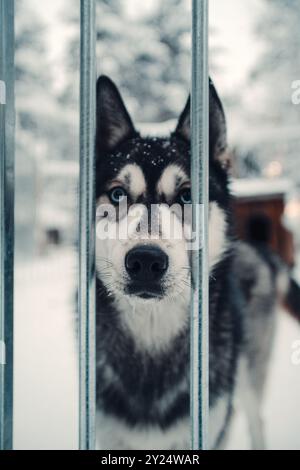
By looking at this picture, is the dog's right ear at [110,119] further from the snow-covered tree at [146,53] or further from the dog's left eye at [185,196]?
the snow-covered tree at [146,53]

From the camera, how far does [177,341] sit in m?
1.46

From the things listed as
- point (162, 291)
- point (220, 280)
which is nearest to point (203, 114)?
point (162, 291)

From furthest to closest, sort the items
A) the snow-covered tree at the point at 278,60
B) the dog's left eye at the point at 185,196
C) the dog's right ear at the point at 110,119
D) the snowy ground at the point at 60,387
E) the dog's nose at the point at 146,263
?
the snow-covered tree at the point at 278,60 < the snowy ground at the point at 60,387 < the dog's right ear at the point at 110,119 < the dog's left eye at the point at 185,196 < the dog's nose at the point at 146,263

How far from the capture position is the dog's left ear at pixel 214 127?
126cm

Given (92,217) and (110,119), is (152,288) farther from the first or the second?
(110,119)

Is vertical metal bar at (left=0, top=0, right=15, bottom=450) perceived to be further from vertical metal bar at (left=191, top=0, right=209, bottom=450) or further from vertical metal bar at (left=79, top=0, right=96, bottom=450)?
vertical metal bar at (left=191, top=0, right=209, bottom=450)

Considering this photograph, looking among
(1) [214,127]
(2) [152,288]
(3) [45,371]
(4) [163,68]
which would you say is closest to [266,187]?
(4) [163,68]

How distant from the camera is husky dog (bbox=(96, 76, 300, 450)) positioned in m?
1.14

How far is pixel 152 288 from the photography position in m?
1.14

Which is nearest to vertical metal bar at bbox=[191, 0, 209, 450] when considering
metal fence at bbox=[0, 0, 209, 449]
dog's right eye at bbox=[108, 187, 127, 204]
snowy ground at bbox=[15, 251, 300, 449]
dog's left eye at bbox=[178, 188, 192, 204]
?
metal fence at bbox=[0, 0, 209, 449]

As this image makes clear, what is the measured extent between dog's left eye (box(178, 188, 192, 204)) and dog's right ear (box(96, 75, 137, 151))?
292mm

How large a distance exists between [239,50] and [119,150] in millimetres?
1063

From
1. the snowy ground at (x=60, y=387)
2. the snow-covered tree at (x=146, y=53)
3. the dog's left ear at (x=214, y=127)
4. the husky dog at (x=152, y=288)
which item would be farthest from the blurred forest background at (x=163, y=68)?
the snowy ground at (x=60, y=387)
